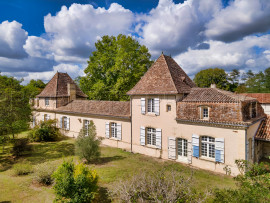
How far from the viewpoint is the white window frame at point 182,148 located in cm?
1341

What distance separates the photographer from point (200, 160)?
12.5 meters

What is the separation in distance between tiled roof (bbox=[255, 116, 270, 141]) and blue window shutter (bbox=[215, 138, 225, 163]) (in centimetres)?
300

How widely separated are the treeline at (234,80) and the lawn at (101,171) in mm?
39669

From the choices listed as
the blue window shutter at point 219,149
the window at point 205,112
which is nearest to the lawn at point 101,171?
the blue window shutter at point 219,149

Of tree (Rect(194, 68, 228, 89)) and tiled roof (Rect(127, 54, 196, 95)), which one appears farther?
tree (Rect(194, 68, 228, 89))

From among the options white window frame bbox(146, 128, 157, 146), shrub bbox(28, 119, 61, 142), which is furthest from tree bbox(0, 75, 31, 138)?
white window frame bbox(146, 128, 157, 146)

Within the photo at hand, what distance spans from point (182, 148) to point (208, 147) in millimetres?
2016

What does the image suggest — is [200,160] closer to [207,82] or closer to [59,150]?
[59,150]

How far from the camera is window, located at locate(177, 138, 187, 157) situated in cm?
1342

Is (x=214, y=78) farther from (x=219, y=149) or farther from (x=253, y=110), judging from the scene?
(x=219, y=149)

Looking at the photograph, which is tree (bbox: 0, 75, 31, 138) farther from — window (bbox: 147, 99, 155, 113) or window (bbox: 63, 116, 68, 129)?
window (bbox: 147, 99, 155, 113)

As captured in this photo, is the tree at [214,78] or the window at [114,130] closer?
the window at [114,130]

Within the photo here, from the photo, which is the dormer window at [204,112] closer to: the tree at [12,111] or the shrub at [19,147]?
the tree at [12,111]

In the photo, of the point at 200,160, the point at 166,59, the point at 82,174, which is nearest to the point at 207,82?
the point at 166,59
